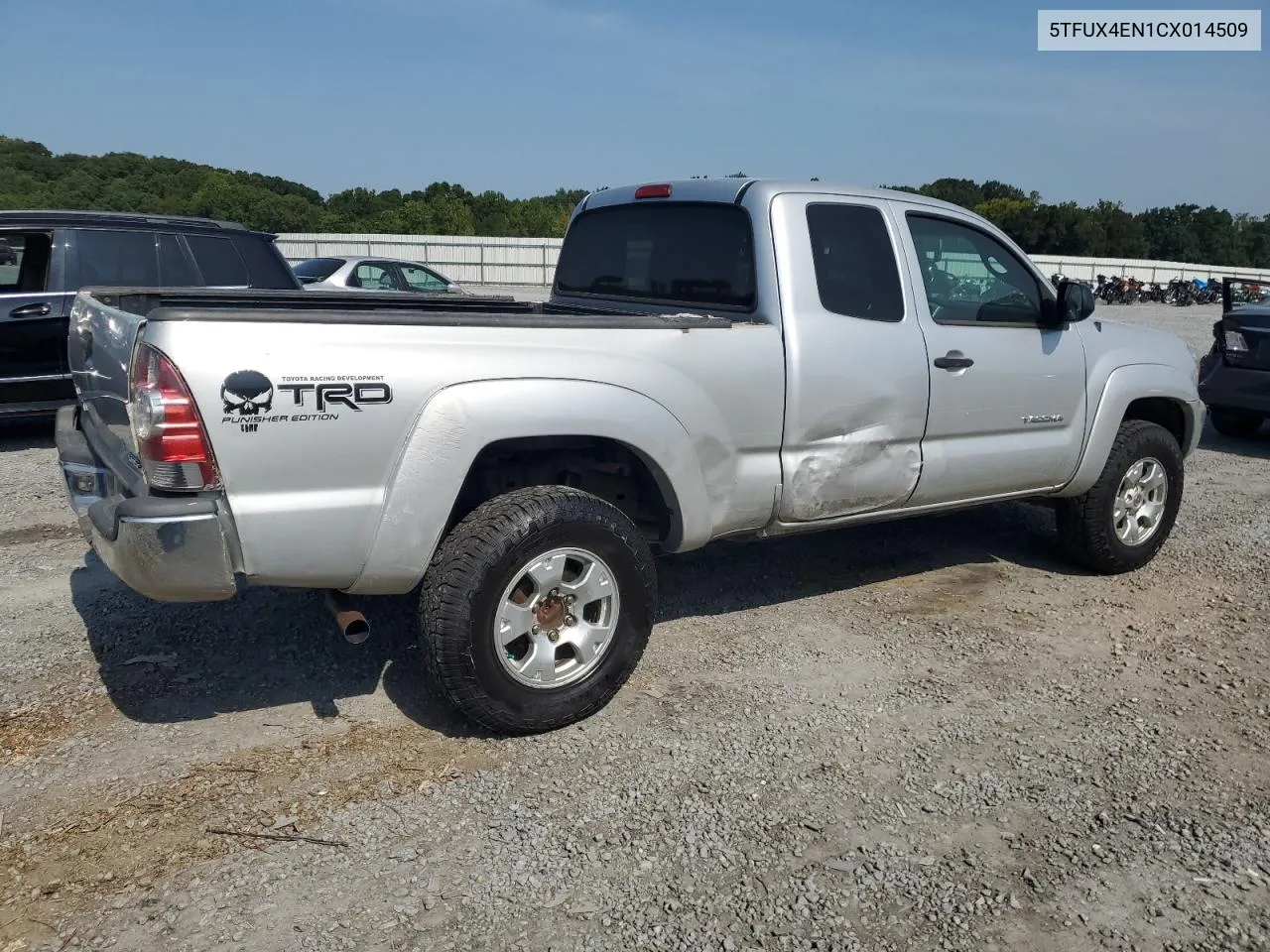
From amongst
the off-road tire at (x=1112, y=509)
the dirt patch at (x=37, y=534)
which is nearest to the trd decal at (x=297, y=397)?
the dirt patch at (x=37, y=534)

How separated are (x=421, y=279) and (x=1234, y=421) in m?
12.5

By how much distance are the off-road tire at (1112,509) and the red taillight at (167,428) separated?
4.43 m

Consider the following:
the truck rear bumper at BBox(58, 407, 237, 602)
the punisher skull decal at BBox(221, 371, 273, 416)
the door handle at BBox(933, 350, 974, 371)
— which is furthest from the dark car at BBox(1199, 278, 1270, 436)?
the truck rear bumper at BBox(58, 407, 237, 602)

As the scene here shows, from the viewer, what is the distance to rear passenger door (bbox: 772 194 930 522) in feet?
13.5

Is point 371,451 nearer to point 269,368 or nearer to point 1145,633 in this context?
point 269,368

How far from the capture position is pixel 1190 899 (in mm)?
2797

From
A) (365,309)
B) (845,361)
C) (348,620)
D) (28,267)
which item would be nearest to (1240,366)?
(845,361)

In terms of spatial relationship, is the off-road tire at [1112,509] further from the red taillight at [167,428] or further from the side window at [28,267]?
the side window at [28,267]

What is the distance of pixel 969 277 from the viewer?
488 cm

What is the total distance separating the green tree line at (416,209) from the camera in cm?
5088

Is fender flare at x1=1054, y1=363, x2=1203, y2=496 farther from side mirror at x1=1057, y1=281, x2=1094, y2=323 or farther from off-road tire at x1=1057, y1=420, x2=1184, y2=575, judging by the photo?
side mirror at x1=1057, y1=281, x2=1094, y2=323

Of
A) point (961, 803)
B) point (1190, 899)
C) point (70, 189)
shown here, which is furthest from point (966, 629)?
point (70, 189)

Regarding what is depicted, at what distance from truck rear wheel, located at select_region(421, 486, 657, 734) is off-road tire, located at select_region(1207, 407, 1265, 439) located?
846 cm

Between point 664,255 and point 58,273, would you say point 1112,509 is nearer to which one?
point 664,255
